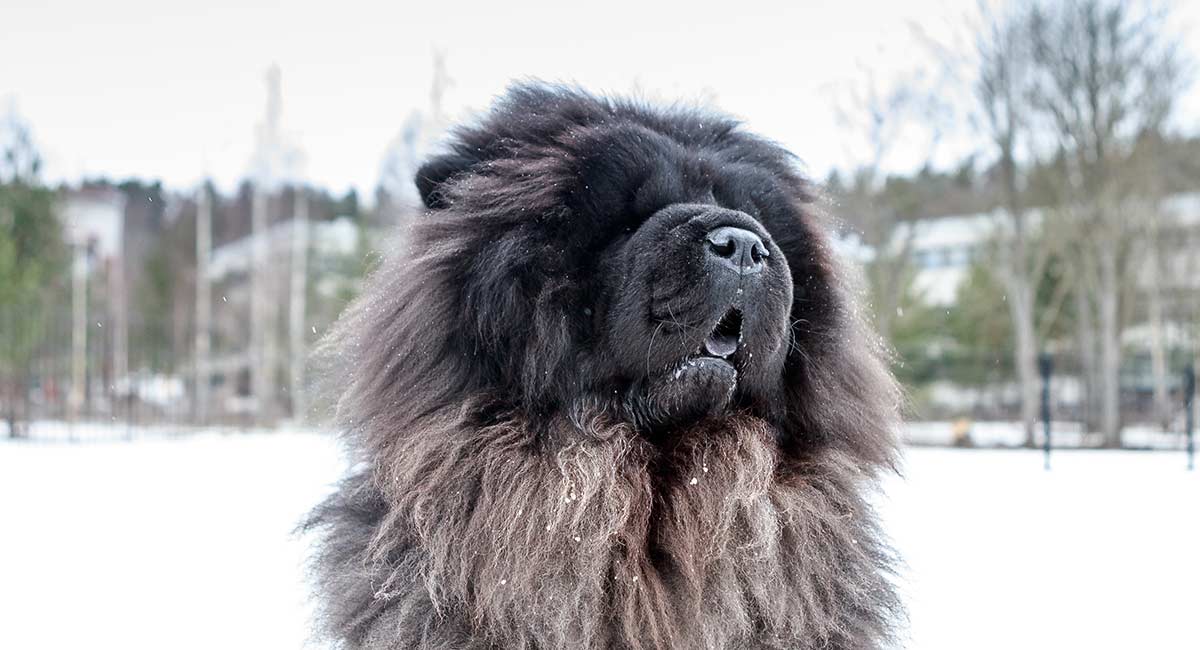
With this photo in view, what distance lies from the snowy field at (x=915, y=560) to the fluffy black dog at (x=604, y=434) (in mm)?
415

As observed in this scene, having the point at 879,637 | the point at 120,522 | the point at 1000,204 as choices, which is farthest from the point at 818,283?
Result: the point at 1000,204

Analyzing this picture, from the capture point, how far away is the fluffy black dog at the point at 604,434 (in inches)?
96.2

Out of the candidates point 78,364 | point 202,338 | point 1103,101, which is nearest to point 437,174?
point 1103,101

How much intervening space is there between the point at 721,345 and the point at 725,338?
21mm

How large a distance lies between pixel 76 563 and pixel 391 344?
11.9 feet

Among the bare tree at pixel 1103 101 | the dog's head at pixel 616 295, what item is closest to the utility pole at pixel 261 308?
the bare tree at pixel 1103 101

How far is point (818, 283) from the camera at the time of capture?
290 centimetres

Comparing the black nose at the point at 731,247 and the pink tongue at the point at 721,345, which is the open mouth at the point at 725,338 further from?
the black nose at the point at 731,247

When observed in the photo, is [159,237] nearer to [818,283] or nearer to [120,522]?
[120,522]

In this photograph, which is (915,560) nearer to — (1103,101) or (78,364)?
(1103,101)

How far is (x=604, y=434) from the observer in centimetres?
254

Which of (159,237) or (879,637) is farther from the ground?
(159,237)

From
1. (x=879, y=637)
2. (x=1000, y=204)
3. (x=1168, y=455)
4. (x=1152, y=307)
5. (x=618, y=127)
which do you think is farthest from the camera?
(x=1152, y=307)

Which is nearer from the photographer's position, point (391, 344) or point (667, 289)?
point (667, 289)
